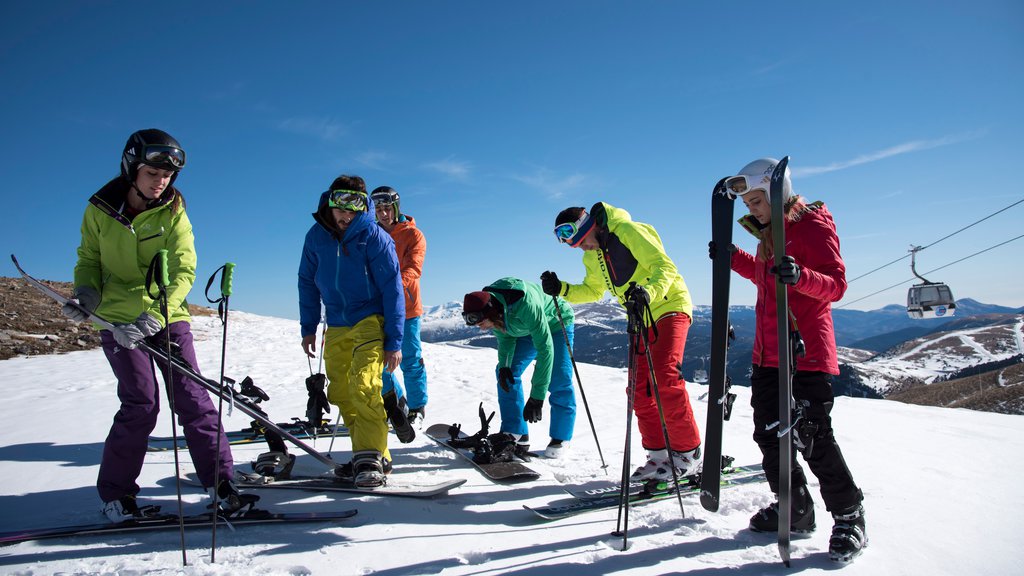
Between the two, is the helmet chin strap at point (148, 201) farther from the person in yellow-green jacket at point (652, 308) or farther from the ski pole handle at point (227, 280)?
the person in yellow-green jacket at point (652, 308)

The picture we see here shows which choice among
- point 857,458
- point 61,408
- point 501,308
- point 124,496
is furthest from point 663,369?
point 61,408

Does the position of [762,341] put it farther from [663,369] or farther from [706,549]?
[706,549]

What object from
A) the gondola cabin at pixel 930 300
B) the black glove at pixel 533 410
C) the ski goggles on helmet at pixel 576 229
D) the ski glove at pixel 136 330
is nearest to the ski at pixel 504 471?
the black glove at pixel 533 410

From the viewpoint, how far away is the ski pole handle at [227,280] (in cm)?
320

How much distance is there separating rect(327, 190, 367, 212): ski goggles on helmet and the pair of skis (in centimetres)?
280

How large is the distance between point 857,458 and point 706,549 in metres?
3.45

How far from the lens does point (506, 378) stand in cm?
559

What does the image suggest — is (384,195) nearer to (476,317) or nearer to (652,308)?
(476,317)

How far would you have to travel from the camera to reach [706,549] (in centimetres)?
306

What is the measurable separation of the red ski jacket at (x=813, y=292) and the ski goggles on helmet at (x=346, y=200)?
3111 mm

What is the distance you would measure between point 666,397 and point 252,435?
4.81 metres

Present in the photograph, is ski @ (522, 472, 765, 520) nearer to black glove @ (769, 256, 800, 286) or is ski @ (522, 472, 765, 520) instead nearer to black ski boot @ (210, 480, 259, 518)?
black glove @ (769, 256, 800, 286)

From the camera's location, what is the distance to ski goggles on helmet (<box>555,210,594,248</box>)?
15.4ft

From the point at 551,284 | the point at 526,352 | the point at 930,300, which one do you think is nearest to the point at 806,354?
the point at 551,284
